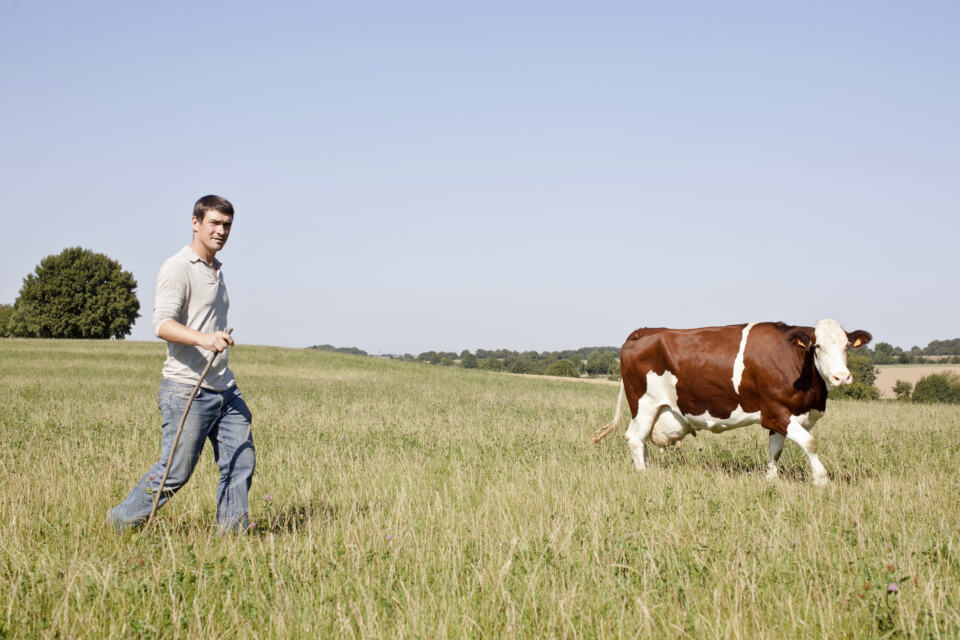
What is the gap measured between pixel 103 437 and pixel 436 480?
604 cm

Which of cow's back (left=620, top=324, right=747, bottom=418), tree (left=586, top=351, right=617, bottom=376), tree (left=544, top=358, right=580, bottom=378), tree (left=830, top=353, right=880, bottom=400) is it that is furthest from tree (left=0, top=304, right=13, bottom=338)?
cow's back (left=620, top=324, right=747, bottom=418)

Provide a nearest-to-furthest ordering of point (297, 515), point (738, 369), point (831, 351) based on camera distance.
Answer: point (297, 515), point (831, 351), point (738, 369)

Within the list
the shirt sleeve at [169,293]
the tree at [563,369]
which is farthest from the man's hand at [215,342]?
the tree at [563,369]

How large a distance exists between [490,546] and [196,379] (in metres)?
2.43

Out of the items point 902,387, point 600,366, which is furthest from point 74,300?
point 902,387

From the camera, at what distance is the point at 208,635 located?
3850mm

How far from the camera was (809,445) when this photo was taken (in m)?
8.08

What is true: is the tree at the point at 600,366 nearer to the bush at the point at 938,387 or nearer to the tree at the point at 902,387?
the tree at the point at 902,387

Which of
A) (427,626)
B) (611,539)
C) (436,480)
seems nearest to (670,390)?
(436,480)

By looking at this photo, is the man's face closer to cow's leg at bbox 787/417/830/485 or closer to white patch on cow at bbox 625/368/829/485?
white patch on cow at bbox 625/368/829/485

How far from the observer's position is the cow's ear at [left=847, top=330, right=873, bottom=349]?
27.2ft

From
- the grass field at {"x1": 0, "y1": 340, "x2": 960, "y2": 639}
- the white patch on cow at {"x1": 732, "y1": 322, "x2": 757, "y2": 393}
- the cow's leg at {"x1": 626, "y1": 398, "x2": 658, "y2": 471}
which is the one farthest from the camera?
the cow's leg at {"x1": 626, "y1": 398, "x2": 658, "y2": 471}

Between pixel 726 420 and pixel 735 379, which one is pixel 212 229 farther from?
pixel 726 420

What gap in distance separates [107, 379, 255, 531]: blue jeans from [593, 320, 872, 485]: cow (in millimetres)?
5405
